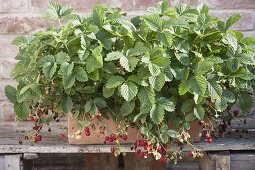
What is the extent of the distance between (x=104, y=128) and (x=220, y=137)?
0.53 metres

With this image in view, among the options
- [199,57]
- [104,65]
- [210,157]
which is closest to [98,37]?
[104,65]

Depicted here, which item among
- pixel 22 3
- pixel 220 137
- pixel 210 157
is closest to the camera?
pixel 210 157

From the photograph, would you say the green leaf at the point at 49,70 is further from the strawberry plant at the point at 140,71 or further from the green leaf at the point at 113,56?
the green leaf at the point at 113,56

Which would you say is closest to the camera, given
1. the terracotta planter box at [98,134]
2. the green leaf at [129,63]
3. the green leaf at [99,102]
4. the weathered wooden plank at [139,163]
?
the green leaf at [129,63]

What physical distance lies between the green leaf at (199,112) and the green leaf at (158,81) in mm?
176

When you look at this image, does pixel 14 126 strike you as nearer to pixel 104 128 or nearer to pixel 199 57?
pixel 104 128

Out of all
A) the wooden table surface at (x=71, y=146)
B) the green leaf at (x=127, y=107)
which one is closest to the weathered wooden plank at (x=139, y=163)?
the wooden table surface at (x=71, y=146)

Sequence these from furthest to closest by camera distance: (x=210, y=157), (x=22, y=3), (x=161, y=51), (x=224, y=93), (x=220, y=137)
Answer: (x=22, y=3) → (x=220, y=137) → (x=210, y=157) → (x=224, y=93) → (x=161, y=51)

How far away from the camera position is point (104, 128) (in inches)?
69.7

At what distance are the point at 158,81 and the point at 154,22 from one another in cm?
20

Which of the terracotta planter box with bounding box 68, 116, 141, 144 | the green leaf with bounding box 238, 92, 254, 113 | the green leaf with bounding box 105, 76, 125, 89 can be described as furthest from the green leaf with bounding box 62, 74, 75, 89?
the green leaf with bounding box 238, 92, 254, 113

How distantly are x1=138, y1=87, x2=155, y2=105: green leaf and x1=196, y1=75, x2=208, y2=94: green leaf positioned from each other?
0.51ft

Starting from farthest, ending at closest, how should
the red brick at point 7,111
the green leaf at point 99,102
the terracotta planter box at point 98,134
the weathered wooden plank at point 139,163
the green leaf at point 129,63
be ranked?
1. the red brick at point 7,111
2. the weathered wooden plank at point 139,163
3. the terracotta planter box at point 98,134
4. the green leaf at point 99,102
5. the green leaf at point 129,63

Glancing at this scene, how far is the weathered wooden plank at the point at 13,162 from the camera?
185 centimetres
